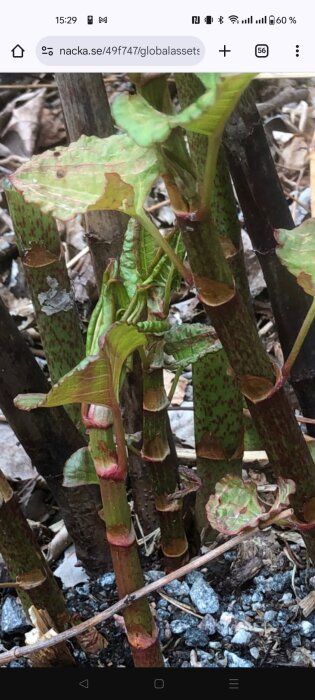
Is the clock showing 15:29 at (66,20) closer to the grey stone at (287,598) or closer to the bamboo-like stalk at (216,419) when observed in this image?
the bamboo-like stalk at (216,419)

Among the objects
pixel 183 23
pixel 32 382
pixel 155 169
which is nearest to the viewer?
pixel 155 169

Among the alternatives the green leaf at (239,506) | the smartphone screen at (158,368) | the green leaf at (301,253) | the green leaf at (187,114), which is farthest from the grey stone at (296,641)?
the green leaf at (187,114)

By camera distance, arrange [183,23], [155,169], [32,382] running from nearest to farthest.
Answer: [155,169], [183,23], [32,382]

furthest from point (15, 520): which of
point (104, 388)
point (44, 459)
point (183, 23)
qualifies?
point (183, 23)

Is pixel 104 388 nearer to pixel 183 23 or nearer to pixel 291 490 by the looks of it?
pixel 291 490

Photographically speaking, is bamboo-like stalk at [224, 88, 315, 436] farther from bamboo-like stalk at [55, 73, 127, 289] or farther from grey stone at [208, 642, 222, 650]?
grey stone at [208, 642, 222, 650]
